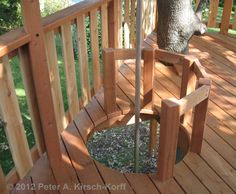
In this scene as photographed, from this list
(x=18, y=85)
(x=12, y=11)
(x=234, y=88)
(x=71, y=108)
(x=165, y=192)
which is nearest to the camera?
(x=165, y=192)

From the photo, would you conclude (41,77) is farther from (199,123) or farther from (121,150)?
(121,150)

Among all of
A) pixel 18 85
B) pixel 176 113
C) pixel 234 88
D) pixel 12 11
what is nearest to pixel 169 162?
pixel 176 113

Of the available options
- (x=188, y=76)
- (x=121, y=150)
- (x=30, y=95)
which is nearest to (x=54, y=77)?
(x=30, y=95)

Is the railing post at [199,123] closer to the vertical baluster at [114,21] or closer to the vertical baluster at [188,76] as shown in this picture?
the vertical baluster at [188,76]

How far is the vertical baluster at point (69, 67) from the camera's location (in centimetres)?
248

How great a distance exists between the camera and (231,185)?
87.7 inches

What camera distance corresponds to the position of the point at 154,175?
2301 millimetres

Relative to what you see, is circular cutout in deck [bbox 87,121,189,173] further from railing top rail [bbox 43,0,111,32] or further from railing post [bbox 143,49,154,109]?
railing top rail [bbox 43,0,111,32]

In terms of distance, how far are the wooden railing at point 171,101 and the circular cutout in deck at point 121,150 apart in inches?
48.2

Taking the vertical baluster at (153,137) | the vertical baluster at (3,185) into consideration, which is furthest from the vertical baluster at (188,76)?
the vertical baluster at (3,185)

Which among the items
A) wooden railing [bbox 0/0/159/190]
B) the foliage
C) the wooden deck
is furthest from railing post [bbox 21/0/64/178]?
the foliage

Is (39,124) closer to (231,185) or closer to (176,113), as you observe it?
(176,113)

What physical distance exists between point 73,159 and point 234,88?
1.98 m

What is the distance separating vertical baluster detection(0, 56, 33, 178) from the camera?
1815 mm
